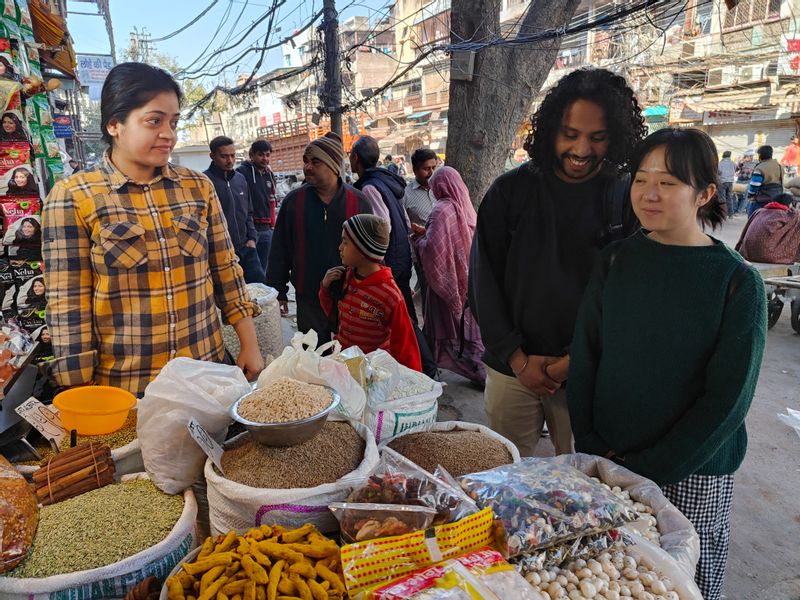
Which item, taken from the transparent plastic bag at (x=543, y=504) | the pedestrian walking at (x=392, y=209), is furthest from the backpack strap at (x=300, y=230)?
the transparent plastic bag at (x=543, y=504)

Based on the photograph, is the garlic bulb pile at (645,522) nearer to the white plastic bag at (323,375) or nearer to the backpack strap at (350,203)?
the white plastic bag at (323,375)

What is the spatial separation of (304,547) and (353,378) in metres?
0.55

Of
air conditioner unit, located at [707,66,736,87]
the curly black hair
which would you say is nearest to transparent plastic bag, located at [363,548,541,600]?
the curly black hair

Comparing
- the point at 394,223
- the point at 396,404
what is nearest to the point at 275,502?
the point at 396,404

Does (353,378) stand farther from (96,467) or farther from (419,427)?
(96,467)

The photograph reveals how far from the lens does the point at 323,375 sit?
1.40 metres

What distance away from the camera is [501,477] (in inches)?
45.1

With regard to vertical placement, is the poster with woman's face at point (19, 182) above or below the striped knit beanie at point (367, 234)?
above

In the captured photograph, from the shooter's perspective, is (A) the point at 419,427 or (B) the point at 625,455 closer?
(B) the point at 625,455

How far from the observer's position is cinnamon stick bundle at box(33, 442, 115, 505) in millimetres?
1188

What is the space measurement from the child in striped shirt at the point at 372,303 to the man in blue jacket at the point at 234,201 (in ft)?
9.68

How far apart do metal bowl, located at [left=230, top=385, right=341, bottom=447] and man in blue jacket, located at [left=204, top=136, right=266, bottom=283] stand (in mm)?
4197

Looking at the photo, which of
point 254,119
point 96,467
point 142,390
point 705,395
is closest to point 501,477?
point 705,395

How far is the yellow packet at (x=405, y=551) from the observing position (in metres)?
0.88
